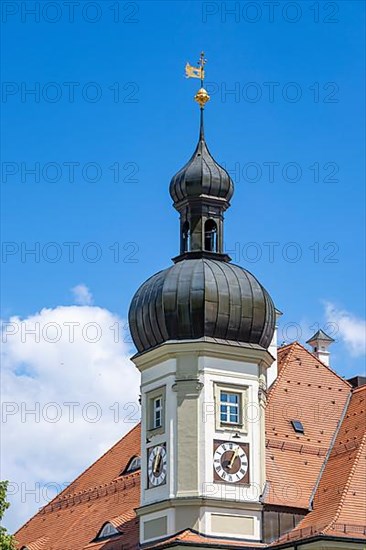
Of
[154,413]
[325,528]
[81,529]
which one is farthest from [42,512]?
[325,528]

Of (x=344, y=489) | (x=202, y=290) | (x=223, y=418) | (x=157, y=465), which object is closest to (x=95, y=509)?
(x=157, y=465)

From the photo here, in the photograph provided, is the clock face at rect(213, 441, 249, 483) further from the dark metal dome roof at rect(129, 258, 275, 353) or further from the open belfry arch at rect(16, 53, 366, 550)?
the dark metal dome roof at rect(129, 258, 275, 353)

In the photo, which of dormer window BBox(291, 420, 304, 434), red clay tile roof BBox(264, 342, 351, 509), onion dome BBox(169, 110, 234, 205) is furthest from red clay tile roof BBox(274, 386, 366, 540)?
onion dome BBox(169, 110, 234, 205)

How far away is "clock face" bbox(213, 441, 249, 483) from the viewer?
136ft

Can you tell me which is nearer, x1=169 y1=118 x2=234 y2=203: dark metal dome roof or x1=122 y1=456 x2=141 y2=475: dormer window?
x1=169 y1=118 x2=234 y2=203: dark metal dome roof

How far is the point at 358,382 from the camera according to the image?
47.1 m

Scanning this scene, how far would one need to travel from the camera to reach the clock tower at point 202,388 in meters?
41.1

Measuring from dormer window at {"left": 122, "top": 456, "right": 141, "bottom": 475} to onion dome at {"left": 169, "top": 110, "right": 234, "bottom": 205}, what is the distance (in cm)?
845

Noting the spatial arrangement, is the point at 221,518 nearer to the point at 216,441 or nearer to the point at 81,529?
the point at 216,441

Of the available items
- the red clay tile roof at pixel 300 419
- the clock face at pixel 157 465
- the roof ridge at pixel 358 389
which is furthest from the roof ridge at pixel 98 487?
the roof ridge at pixel 358 389

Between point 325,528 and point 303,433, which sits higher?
point 303,433

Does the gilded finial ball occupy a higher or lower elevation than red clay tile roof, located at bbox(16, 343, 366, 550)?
higher

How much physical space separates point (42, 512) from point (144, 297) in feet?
41.3

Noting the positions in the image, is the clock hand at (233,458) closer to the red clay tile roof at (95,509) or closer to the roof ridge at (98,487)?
the red clay tile roof at (95,509)
